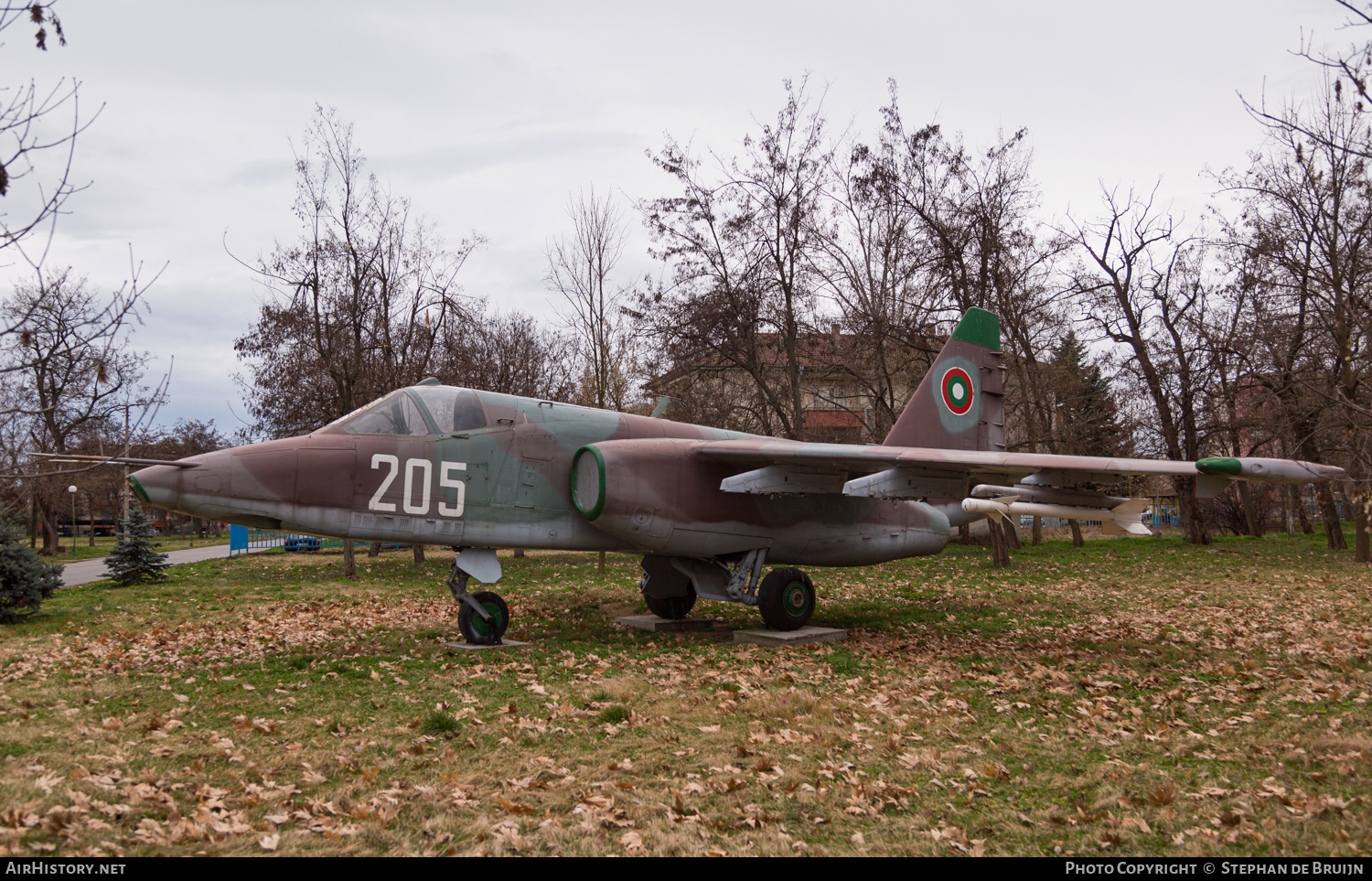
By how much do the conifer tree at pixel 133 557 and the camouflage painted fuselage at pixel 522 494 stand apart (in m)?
11.9

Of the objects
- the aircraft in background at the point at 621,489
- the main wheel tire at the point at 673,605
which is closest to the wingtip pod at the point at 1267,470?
the aircraft in background at the point at 621,489

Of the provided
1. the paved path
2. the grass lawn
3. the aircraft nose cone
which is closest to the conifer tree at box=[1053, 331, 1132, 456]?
the grass lawn

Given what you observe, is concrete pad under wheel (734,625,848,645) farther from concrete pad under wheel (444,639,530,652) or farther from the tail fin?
the tail fin

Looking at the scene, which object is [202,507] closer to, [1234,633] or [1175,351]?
[1234,633]

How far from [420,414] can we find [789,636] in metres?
5.46

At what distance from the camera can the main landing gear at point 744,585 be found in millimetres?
10594

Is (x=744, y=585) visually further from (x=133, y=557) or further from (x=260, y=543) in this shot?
(x=260, y=543)

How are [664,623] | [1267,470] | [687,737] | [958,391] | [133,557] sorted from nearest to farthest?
[687,737] < [1267,470] < [664,623] < [958,391] < [133,557]

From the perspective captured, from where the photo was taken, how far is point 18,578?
1147 cm

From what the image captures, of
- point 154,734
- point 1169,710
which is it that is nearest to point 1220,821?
point 1169,710

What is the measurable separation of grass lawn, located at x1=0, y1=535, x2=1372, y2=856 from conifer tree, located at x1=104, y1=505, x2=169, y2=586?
21.2 ft

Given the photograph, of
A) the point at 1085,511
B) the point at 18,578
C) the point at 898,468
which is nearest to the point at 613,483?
the point at 898,468

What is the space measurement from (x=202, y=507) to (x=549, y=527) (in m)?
3.75
